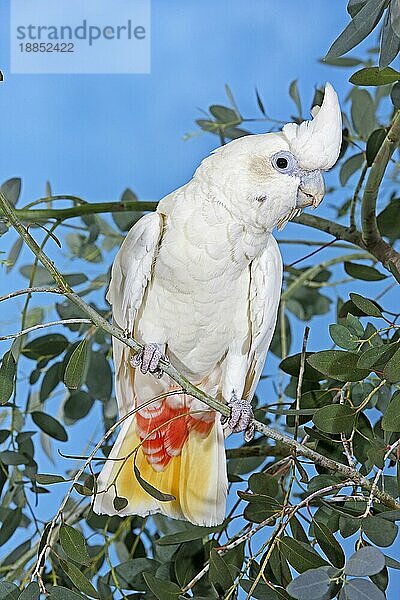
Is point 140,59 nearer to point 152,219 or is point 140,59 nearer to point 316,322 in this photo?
point 316,322

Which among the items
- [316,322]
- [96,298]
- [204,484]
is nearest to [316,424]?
[204,484]

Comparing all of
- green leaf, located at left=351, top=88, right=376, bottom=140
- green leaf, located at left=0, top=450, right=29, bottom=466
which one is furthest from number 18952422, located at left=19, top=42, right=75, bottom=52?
green leaf, located at left=0, top=450, right=29, bottom=466

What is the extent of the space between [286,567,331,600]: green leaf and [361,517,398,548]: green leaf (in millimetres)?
74

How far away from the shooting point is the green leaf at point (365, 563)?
22.6 inches

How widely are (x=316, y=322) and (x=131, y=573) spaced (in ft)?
3.17

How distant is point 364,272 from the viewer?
1.01 meters

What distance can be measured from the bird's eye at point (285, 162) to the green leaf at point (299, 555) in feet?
1.12

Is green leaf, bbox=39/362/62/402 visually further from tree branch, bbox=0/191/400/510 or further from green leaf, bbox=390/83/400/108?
green leaf, bbox=390/83/400/108

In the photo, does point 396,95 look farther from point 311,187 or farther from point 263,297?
point 263,297

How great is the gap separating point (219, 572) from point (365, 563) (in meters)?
0.15

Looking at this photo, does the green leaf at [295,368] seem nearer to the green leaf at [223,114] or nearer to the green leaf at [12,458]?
the green leaf at [12,458]

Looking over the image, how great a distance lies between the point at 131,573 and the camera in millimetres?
933

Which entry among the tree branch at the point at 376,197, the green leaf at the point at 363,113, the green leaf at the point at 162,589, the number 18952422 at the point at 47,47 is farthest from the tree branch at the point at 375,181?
the number 18952422 at the point at 47,47

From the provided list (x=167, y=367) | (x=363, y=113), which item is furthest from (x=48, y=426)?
(x=363, y=113)
